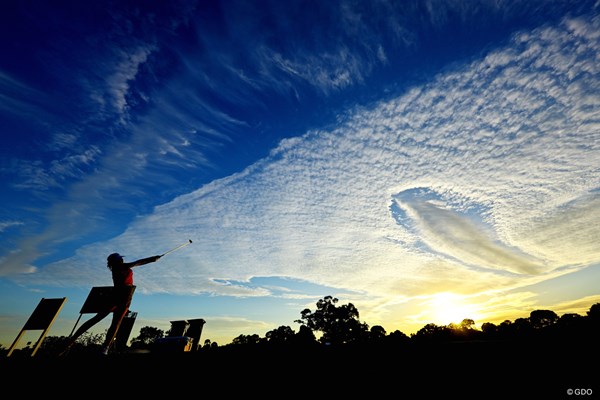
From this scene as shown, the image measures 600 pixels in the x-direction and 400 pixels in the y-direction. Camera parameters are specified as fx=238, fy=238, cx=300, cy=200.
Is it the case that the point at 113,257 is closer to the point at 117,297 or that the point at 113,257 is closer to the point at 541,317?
the point at 117,297

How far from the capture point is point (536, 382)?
1.65 meters

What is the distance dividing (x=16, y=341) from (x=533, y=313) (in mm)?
102887

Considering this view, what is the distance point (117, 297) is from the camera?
5152mm

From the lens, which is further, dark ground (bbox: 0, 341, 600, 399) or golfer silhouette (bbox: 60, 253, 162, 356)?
golfer silhouette (bbox: 60, 253, 162, 356)

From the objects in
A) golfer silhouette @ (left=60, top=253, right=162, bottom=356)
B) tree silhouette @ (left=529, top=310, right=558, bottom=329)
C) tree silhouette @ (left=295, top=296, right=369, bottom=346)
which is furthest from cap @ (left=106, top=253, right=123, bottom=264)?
tree silhouette @ (left=529, top=310, right=558, bottom=329)

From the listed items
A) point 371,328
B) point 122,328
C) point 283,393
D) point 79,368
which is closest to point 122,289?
point 122,328

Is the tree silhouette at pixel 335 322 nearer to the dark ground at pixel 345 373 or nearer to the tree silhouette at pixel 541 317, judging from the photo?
the tree silhouette at pixel 541 317

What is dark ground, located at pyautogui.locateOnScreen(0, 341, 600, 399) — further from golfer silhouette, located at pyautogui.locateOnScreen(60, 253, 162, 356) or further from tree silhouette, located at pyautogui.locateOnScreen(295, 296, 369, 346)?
tree silhouette, located at pyautogui.locateOnScreen(295, 296, 369, 346)

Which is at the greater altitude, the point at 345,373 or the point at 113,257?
the point at 113,257

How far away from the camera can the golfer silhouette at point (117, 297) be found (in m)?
4.89

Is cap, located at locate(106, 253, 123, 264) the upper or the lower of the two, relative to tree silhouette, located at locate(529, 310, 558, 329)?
lower

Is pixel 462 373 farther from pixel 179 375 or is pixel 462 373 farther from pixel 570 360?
pixel 179 375

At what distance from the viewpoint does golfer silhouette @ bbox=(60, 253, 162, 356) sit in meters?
4.89

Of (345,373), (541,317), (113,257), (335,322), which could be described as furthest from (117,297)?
(541,317)
